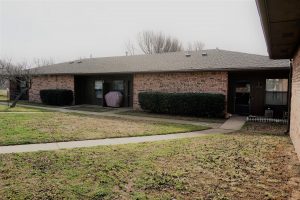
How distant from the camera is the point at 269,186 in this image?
4.51 metres

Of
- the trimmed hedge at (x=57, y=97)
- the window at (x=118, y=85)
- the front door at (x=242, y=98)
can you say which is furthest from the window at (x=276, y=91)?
the trimmed hedge at (x=57, y=97)

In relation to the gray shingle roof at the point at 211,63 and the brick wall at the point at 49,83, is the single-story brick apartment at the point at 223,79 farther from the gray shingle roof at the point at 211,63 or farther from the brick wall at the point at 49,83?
the brick wall at the point at 49,83

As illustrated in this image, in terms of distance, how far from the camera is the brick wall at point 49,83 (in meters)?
21.4

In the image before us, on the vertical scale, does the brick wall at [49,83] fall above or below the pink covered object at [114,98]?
above

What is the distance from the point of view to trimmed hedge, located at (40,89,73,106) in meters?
20.3

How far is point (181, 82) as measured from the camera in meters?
15.8

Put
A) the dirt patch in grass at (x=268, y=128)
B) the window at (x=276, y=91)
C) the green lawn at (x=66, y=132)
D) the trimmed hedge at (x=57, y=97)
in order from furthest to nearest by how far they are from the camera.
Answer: the trimmed hedge at (x=57, y=97), the window at (x=276, y=91), the dirt patch in grass at (x=268, y=128), the green lawn at (x=66, y=132)

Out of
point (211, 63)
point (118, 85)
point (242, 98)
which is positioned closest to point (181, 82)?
point (211, 63)

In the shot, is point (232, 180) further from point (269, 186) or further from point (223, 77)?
point (223, 77)

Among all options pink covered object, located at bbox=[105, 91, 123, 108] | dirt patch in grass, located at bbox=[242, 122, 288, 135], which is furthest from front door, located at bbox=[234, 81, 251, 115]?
pink covered object, located at bbox=[105, 91, 123, 108]

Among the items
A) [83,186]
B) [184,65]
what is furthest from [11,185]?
[184,65]

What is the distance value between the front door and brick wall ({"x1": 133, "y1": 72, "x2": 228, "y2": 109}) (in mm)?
1684

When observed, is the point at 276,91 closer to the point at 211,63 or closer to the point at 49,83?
the point at 211,63

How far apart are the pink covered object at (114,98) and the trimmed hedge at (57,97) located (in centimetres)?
330
